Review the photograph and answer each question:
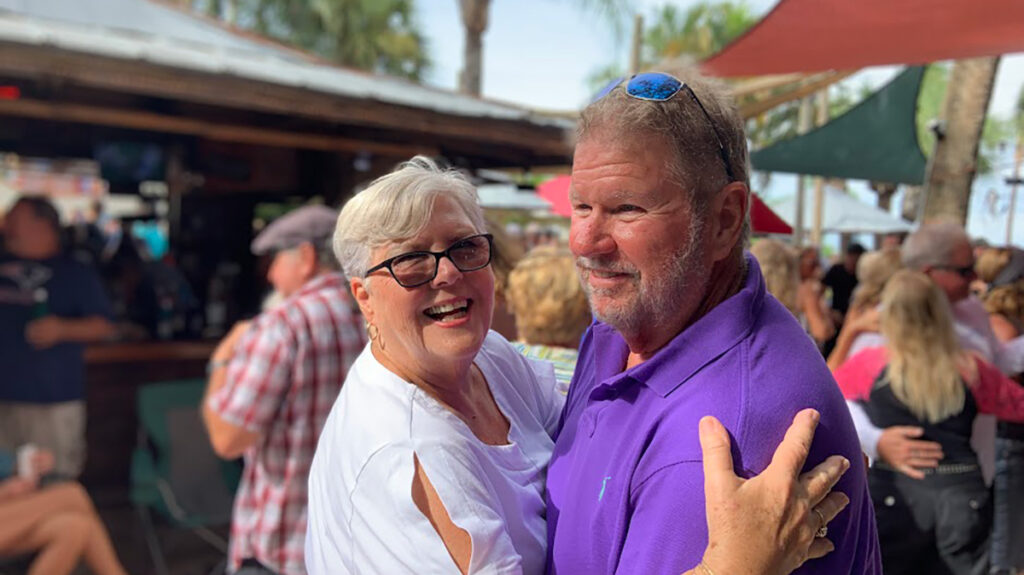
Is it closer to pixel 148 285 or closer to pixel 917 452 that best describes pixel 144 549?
pixel 148 285

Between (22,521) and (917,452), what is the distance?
4216mm

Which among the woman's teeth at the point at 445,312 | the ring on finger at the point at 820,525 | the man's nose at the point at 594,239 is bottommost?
the ring on finger at the point at 820,525

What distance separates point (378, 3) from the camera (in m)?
24.2

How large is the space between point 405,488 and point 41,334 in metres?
4.25

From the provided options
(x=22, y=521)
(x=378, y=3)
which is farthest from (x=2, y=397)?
(x=378, y=3)

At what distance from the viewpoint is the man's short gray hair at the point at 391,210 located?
56.6 inches

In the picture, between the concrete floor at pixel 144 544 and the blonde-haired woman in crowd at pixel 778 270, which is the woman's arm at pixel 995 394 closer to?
the blonde-haired woman in crowd at pixel 778 270

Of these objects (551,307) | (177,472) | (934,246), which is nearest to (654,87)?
(551,307)

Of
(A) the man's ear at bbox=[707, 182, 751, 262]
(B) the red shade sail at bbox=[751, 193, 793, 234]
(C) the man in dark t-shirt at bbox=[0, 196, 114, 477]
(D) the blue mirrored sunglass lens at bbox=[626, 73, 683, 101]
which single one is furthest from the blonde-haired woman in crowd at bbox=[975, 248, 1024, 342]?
(C) the man in dark t-shirt at bbox=[0, 196, 114, 477]

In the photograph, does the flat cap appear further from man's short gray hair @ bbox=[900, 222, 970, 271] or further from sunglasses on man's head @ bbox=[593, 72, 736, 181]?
man's short gray hair @ bbox=[900, 222, 970, 271]

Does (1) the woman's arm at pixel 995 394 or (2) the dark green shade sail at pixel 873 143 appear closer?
(1) the woman's arm at pixel 995 394

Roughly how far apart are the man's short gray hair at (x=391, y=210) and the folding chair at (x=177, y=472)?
332 cm

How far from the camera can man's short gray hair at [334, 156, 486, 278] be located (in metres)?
1.44

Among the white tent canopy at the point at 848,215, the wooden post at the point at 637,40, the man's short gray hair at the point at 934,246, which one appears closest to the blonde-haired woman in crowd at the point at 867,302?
the man's short gray hair at the point at 934,246
